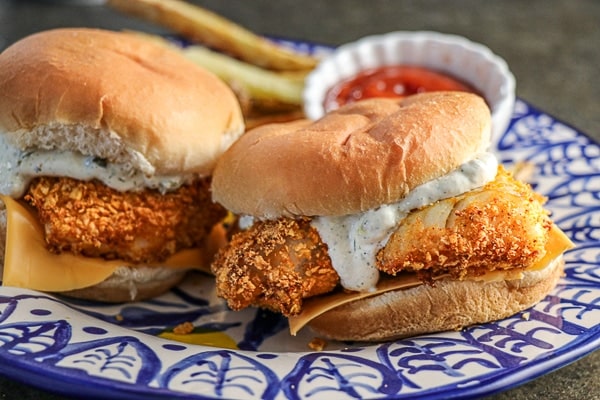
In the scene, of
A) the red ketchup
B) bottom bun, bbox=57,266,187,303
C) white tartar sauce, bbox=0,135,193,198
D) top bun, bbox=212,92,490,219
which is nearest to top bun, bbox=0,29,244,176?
white tartar sauce, bbox=0,135,193,198

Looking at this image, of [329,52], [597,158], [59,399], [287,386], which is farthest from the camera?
[329,52]

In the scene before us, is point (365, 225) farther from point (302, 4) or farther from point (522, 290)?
point (302, 4)

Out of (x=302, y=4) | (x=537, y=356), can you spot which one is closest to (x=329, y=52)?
(x=302, y=4)

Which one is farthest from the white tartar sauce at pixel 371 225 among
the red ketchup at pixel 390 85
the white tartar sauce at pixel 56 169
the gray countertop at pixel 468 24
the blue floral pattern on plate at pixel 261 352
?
the gray countertop at pixel 468 24

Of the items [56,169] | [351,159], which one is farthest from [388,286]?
[56,169]

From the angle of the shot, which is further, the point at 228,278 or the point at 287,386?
the point at 228,278

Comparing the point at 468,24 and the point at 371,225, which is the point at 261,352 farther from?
the point at 468,24

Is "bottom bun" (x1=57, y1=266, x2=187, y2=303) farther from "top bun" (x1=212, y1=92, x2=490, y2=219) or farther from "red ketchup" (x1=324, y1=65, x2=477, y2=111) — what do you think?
"red ketchup" (x1=324, y1=65, x2=477, y2=111)
